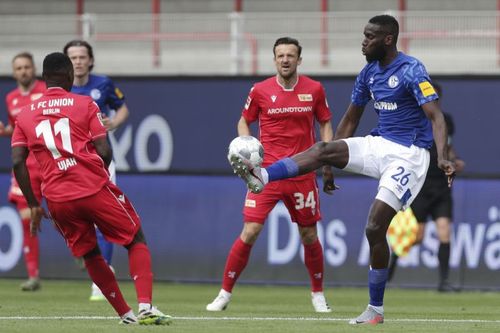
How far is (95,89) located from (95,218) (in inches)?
172

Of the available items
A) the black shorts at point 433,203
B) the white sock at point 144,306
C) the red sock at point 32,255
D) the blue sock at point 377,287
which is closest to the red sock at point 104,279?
the white sock at point 144,306

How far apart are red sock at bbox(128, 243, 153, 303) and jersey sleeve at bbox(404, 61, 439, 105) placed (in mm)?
2428

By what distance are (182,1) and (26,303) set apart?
49.6ft

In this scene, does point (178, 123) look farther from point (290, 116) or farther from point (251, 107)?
point (290, 116)

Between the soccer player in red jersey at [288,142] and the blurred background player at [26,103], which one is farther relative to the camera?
the blurred background player at [26,103]

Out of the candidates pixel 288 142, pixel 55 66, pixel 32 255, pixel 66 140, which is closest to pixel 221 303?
pixel 288 142

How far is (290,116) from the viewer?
12805mm

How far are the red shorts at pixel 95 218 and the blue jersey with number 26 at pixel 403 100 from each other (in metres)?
2.21

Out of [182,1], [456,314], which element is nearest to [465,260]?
[456,314]

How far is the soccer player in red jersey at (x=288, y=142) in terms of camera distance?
12680mm

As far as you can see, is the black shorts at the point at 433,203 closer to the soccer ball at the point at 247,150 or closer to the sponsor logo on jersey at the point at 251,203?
the sponsor logo on jersey at the point at 251,203

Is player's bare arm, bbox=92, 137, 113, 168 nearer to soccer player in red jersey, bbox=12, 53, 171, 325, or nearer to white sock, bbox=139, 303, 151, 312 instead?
soccer player in red jersey, bbox=12, 53, 171, 325

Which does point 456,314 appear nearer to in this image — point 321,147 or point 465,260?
point 321,147

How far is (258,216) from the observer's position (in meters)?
12.7
